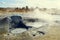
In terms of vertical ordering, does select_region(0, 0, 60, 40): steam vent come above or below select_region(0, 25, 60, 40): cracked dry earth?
above

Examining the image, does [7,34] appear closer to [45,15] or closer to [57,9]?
[45,15]

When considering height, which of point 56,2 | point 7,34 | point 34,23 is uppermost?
point 56,2

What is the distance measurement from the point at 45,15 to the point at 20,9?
1.06ft

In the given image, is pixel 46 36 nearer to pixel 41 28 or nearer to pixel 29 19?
pixel 41 28

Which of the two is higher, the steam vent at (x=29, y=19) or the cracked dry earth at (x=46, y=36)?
the steam vent at (x=29, y=19)

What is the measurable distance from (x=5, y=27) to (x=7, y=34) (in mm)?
92

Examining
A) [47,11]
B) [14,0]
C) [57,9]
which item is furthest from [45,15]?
[14,0]

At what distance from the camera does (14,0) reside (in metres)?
1.65

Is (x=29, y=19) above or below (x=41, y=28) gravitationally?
above

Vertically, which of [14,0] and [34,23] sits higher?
[14,0]

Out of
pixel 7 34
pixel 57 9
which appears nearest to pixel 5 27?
pixel 7 34

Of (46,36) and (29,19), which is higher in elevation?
(29,19)

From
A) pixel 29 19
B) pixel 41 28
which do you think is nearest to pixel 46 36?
pixel 41 28

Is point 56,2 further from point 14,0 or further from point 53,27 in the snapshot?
point 14,0
